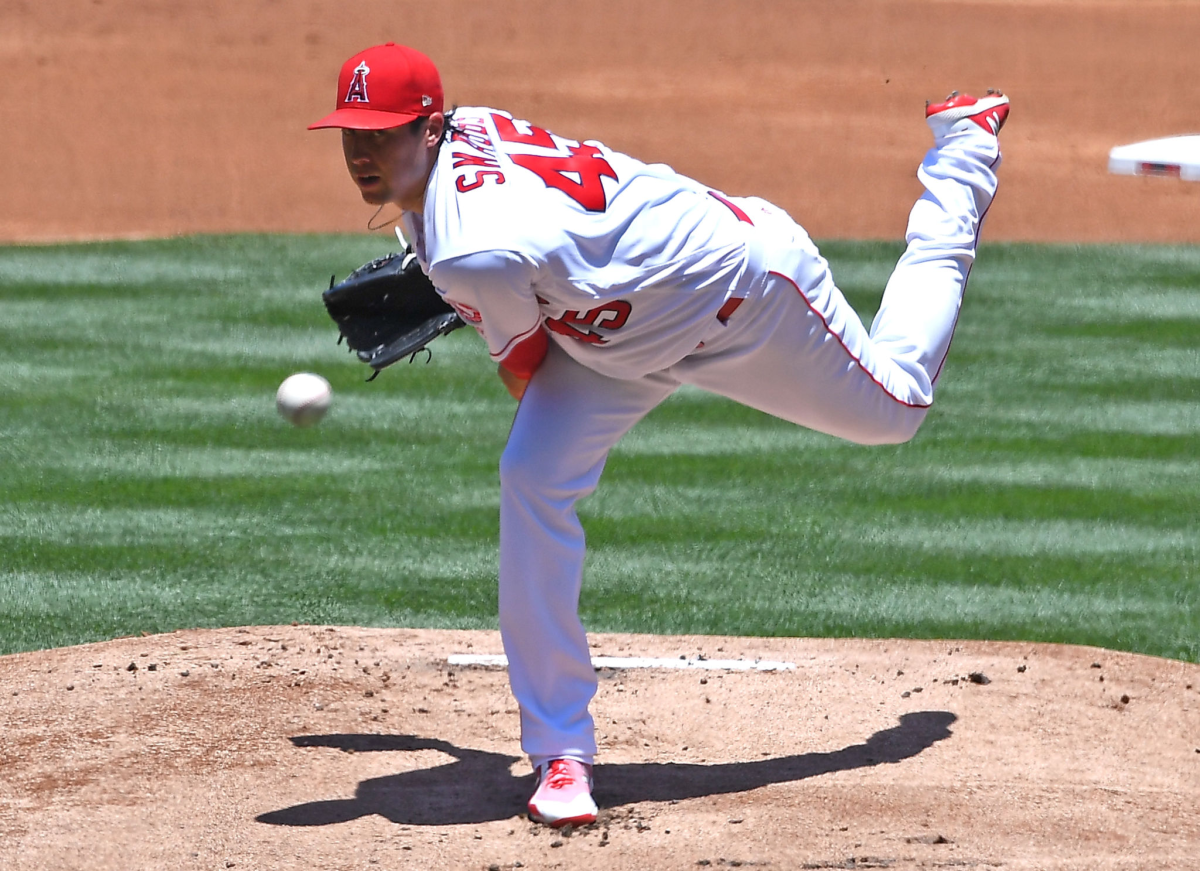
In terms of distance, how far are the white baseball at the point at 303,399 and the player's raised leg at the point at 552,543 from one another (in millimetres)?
1361

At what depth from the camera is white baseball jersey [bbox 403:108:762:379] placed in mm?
3352

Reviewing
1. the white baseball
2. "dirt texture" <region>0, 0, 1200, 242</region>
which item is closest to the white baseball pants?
the white baseball

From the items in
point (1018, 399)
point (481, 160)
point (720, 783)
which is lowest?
point (720, 783)

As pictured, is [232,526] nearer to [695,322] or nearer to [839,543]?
[839,543]

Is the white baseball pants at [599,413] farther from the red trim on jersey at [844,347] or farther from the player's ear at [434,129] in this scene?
the player's ear at [434,129]

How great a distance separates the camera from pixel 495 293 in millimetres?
3357

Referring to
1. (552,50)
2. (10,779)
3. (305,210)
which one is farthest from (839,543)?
(552,50)

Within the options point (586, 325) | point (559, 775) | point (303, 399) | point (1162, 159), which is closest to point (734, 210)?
point (586, 325)

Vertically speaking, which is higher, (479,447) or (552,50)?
(552,50)

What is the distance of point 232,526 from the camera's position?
663cm

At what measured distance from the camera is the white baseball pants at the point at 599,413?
12.2 feet

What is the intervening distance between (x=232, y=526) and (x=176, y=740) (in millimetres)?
2517

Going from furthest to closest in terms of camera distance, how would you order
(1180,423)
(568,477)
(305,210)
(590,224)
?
1. (305,210)
2. (1180,423)
3. (568,477)
4. (590,224)

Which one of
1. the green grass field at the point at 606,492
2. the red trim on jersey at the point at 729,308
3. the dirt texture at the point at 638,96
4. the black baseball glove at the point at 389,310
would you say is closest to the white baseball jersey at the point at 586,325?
the red trim on jersey at the point at 729,308
